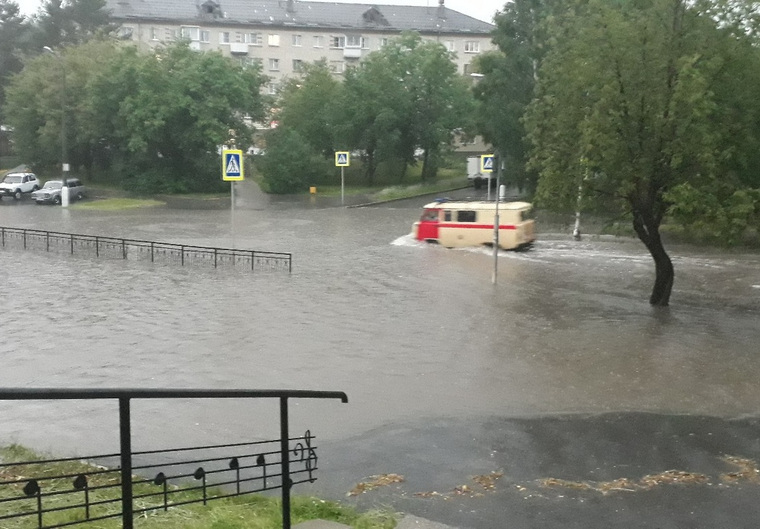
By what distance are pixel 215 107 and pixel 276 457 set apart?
4761cm

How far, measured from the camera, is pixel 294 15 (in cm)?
9431

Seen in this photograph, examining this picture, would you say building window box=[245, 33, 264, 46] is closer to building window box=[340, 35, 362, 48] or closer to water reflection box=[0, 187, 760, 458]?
building window box=[340, 35, 362, 48]

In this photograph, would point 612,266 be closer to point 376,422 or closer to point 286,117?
point 376,422

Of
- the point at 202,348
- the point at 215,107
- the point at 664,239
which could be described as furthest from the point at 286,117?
the point at 202,348

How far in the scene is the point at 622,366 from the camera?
1556 centimetres

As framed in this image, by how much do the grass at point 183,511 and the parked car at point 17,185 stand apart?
165 ft

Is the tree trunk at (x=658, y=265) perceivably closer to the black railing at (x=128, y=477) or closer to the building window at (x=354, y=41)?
the black railing at (x=128, y=477)

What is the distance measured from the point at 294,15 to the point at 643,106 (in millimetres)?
79571

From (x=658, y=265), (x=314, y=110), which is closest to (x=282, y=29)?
(x=314, y=110)

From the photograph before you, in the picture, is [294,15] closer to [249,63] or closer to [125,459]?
[249,63]

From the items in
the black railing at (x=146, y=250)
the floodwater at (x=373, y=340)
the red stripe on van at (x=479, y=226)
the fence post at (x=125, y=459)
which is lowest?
the floodwater at (x=373, y=340)

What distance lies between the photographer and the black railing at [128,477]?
3787mm

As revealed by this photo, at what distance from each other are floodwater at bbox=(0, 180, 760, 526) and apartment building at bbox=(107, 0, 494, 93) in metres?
66.0

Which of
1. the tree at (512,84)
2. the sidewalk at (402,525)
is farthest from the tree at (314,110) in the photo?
the sidewalk at (402,525)
